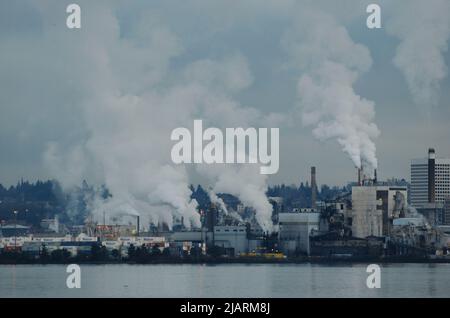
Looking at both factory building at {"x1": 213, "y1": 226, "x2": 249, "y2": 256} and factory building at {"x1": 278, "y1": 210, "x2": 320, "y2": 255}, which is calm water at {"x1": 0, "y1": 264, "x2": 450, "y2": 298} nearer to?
factory building at {"x1": 278, "y1": 210, "x2": 320, "y2": 255}

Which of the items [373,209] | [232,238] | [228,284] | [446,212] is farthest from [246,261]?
[228,284]

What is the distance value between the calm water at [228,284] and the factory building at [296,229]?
842 centimetres

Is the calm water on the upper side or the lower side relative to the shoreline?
lower

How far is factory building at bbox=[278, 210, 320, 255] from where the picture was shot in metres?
37.0

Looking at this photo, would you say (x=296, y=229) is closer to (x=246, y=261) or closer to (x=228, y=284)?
(x=246, y=261)

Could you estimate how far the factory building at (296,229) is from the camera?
1458 inches

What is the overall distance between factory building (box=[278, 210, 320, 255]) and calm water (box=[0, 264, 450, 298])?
842cm

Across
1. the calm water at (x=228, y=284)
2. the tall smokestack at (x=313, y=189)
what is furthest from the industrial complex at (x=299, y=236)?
the calm water at (x=228, y=284)

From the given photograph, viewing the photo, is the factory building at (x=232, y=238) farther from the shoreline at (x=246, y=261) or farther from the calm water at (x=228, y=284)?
the calm water at (x=228, y=284)

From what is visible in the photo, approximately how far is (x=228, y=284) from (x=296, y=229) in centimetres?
1627

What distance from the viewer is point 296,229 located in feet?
125

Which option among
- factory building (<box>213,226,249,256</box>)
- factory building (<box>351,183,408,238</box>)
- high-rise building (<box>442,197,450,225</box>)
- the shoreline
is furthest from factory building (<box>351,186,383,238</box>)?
high-rise building (<box>442,197,450,225</box>)

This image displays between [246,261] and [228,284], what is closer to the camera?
[228,284]
